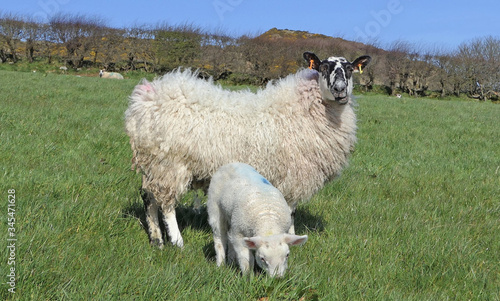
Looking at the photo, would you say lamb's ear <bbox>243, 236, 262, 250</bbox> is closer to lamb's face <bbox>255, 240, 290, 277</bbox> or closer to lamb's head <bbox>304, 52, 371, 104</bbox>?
lamb's face <bbox>255, 240, 290, 277</bbox>

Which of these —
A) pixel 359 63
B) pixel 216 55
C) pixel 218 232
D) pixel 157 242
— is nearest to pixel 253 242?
pixel 218 232

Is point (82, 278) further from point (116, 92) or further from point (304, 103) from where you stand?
point (116, 92)

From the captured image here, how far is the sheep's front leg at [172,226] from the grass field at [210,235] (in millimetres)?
109

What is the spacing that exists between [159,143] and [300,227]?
5.21 ft

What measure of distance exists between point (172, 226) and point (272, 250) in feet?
4.63

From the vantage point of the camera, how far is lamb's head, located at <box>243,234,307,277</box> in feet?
8.95

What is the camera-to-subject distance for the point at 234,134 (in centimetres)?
392

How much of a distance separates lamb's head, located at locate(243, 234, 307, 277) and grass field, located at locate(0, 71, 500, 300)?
70mm

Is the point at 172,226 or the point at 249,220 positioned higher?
the point at 249,220

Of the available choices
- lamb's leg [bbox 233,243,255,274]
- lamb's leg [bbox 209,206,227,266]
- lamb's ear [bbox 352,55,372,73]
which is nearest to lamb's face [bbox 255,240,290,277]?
lamb's leg [bbox 233,243,255,274]

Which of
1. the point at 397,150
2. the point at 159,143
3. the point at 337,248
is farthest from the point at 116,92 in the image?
the point at 337,248

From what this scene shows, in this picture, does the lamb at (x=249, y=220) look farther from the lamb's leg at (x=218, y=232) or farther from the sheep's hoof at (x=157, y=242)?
the sheep's hoof at (x=157, y=242)

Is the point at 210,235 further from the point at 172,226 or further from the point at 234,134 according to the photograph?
the point at 234,134

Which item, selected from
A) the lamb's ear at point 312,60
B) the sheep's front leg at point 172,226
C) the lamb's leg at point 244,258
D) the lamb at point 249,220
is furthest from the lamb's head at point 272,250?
the lamb's ear at point 312,60
